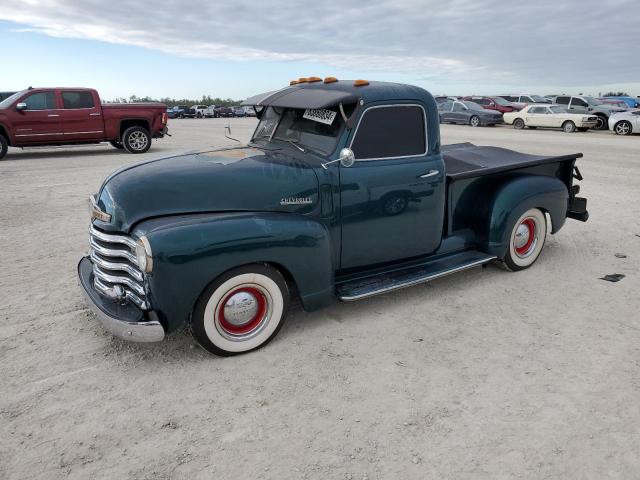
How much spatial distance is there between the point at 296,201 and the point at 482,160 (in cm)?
257

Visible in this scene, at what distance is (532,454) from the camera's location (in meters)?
2.62

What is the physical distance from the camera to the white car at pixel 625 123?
21578 mm

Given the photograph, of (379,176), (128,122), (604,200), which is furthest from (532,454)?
(128,122)

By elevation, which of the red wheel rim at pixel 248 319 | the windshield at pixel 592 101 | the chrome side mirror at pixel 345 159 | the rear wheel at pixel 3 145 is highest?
the windshield at pixel 592 101

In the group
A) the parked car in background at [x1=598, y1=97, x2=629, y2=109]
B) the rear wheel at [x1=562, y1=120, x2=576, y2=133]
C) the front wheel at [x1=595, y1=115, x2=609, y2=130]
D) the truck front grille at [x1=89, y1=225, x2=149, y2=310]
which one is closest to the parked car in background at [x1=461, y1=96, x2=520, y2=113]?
the front wheel at [x1=595, y1=115, x2=609, y2=130]

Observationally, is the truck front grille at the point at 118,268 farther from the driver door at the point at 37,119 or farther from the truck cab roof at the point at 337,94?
the driver door at the point at 37,119

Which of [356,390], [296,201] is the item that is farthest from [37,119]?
[356,390]

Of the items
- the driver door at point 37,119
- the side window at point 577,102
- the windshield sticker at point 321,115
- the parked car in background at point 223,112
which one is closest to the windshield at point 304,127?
the windshield sticker at point 321,115

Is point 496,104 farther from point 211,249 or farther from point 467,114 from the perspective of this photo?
point 211,249

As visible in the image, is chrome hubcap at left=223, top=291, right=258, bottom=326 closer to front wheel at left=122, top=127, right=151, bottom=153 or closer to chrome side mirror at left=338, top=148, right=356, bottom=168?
chrome side mirror at left=338, top=148, right=356, bottom=168

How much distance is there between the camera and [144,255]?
3156 mm

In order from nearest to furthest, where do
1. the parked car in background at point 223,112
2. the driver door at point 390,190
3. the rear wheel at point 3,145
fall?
the driver door at point 390,190, the rear wheel at point 3,145, the parked car in background at point 223,112

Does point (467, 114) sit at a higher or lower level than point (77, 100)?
lower

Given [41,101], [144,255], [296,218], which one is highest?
[41,101]
